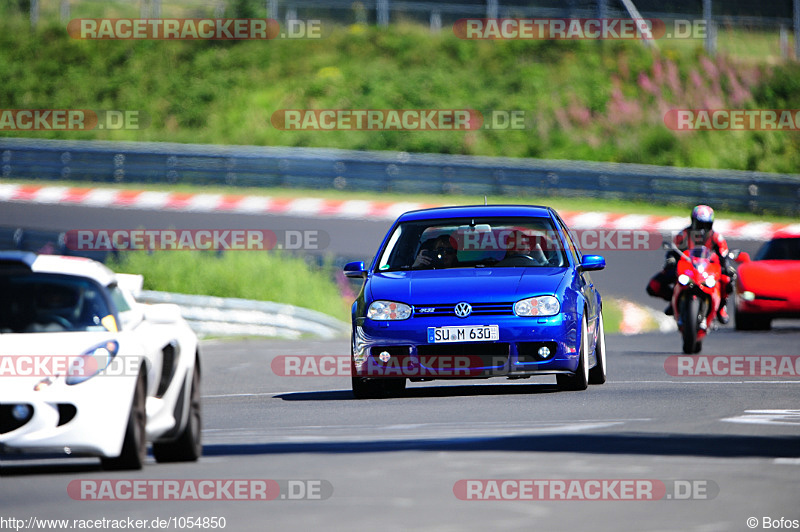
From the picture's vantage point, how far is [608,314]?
24328 mm

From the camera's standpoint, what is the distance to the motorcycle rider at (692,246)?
17.5 metres

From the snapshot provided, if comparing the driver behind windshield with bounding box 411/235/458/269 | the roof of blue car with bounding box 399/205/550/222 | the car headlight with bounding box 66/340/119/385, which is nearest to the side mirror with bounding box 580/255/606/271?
the roof of blue car with bounding box 399/205/550/222

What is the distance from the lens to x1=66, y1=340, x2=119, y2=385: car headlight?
7.91 m

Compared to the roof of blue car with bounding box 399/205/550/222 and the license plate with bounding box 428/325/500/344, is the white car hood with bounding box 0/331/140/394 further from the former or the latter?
the roof of blue car with bounding box 399/205/550/222

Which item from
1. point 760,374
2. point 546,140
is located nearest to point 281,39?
point 546,140

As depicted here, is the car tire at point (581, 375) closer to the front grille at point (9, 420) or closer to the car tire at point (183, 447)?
the car tire at point (183, 447)

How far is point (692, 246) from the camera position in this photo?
1759 cm

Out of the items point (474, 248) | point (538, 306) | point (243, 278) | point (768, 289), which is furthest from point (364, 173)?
point (538, 306)

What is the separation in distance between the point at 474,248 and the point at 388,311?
1649mm

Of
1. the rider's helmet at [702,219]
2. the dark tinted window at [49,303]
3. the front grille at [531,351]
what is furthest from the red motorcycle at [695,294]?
the dark tinted window at [49,303]

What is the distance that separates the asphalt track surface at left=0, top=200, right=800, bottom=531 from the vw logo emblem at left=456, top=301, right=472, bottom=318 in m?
0.70

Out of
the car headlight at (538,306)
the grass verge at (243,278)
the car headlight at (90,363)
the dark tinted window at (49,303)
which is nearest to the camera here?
the car headlight at (90,363)

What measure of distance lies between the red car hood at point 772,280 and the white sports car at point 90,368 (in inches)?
523

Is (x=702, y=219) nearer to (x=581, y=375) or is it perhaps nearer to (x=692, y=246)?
(x=692, y=246)
